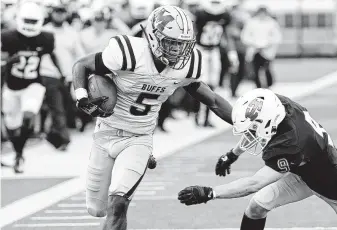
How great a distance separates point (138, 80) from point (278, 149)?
107 cm

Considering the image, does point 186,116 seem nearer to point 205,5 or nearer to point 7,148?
point 205,5

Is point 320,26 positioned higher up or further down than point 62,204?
further down

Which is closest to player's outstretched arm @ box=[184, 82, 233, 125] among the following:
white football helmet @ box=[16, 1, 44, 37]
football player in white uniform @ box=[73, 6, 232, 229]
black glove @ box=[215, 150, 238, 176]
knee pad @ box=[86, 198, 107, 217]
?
football player in white uniform @ box=[73, 6, 232, 229]

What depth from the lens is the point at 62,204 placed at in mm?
8523

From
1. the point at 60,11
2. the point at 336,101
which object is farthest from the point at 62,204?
the point at 336,101

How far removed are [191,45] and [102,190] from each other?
3.88ft

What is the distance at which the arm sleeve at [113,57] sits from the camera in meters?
6.08

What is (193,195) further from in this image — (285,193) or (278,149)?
(285,193)

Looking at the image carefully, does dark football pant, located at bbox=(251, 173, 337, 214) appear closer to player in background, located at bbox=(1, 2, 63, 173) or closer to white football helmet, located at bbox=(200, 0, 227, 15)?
player in background, located at bbox=(1, 2, 63, 173)

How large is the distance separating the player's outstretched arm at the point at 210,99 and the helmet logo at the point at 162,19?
62 cm

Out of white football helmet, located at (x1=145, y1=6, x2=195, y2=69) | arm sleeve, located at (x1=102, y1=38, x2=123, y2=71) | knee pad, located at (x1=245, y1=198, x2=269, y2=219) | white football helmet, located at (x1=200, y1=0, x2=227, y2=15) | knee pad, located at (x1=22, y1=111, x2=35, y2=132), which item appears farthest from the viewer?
white football helmet, located at (x1=200, y1=0, x2=227, y2=15)

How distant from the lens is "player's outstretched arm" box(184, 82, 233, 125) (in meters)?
6.48

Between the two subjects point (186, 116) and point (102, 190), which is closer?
point (102, 190)

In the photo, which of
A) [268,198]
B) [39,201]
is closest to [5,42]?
[39,201]
